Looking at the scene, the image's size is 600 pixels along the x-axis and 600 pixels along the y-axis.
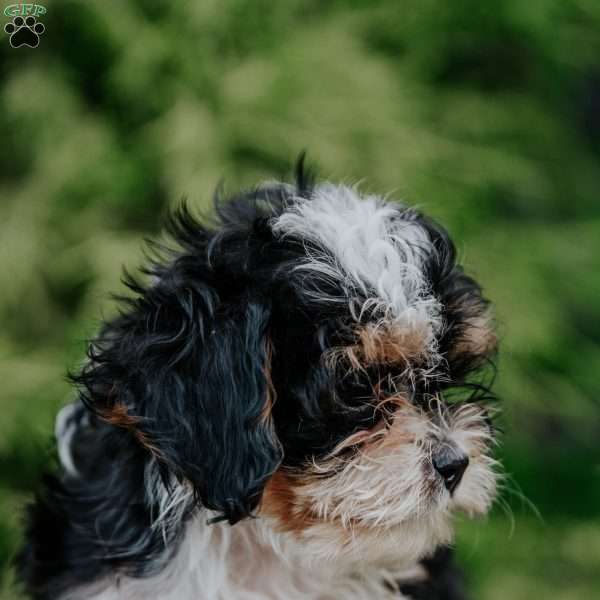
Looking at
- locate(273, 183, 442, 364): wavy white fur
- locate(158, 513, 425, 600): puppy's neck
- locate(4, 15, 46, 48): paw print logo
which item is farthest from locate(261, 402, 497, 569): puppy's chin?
locate(4, 15, 46, 48): paw print logo

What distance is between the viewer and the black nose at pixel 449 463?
2549mm

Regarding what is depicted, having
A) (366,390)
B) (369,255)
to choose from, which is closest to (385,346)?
(366,390)

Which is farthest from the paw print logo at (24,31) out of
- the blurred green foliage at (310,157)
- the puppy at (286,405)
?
the puppy at (286,405)

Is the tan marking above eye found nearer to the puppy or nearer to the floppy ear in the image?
the puppy

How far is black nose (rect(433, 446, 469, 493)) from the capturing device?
2549 mm

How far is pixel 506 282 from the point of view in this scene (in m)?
5.38

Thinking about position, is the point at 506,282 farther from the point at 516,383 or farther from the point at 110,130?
the point at 110,130

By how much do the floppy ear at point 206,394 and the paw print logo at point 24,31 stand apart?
272cm

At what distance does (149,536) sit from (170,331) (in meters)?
0.69

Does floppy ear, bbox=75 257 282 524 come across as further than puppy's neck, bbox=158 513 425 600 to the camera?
No

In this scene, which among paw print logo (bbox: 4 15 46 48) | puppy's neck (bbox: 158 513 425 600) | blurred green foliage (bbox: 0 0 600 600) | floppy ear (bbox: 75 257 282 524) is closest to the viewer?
floppy ear (bbox: 75 257 282 524)

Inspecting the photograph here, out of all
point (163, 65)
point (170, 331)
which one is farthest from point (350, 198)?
point (163, 65)

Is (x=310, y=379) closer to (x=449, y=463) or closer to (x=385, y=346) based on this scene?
(x=385, y=346)

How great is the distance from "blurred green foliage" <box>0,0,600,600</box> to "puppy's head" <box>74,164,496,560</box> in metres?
1.93
